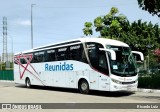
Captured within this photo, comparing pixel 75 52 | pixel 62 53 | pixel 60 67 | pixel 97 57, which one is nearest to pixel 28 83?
pixel 60 67

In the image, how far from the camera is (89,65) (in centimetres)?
1958

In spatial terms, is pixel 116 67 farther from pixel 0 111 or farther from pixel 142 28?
pixel 142 28

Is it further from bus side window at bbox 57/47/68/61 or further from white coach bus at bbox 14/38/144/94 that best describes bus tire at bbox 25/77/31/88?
bus side window at bbox 57/47/68/61

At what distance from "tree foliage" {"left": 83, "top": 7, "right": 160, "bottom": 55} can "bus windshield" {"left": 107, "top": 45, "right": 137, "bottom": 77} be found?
19.5 metres

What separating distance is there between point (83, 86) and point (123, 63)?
10.3 feet

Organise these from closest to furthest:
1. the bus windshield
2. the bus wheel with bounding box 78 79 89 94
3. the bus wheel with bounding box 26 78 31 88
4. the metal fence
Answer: the bus windshield, the bus wheel with bounding box 78 79 89 94, the bus wheel with bounding box 26 78 31 88, the metal fence

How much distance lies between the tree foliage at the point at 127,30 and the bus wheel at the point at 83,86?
18.6 meters

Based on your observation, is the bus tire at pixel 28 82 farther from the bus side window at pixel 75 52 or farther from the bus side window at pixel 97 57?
the bus side window at pixel 97 57

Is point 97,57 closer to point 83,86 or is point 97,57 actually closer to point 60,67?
point 83,86

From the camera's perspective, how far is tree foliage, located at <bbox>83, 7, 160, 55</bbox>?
39750 millimetres

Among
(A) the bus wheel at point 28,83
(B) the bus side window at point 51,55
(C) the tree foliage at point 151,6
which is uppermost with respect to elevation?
(C) the tree foliage at point 151,6

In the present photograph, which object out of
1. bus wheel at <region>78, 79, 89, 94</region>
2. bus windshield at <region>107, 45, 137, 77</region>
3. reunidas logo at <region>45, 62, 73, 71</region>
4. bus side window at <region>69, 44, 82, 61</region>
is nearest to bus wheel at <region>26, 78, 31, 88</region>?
reunidas logo at <region>45, 62, 73, 71</region>

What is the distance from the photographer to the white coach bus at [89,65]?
1827cm

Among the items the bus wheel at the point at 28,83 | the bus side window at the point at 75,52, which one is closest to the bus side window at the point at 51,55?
the bus side window at the point at 75,52
